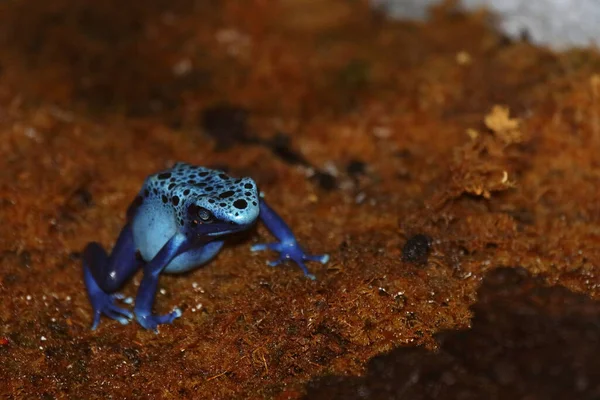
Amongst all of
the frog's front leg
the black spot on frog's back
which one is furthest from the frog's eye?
the frog's front leg

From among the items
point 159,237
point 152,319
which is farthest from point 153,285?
point 159,237

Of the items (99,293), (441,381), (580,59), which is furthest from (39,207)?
(580,59)

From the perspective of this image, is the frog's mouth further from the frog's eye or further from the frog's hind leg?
the frog's hind leg

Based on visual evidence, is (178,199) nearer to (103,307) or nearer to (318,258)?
(103,307)

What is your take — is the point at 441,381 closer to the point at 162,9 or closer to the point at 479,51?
the point at 479,51

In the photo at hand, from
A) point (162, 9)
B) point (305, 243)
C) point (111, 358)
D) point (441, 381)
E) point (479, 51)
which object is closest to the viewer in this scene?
point (441, 381)

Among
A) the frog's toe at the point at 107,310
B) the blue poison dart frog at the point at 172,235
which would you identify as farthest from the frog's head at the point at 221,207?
the frog's toe at the point at 107,310

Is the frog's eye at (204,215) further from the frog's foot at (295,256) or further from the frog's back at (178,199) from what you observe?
the frog's foot at (295,256)
